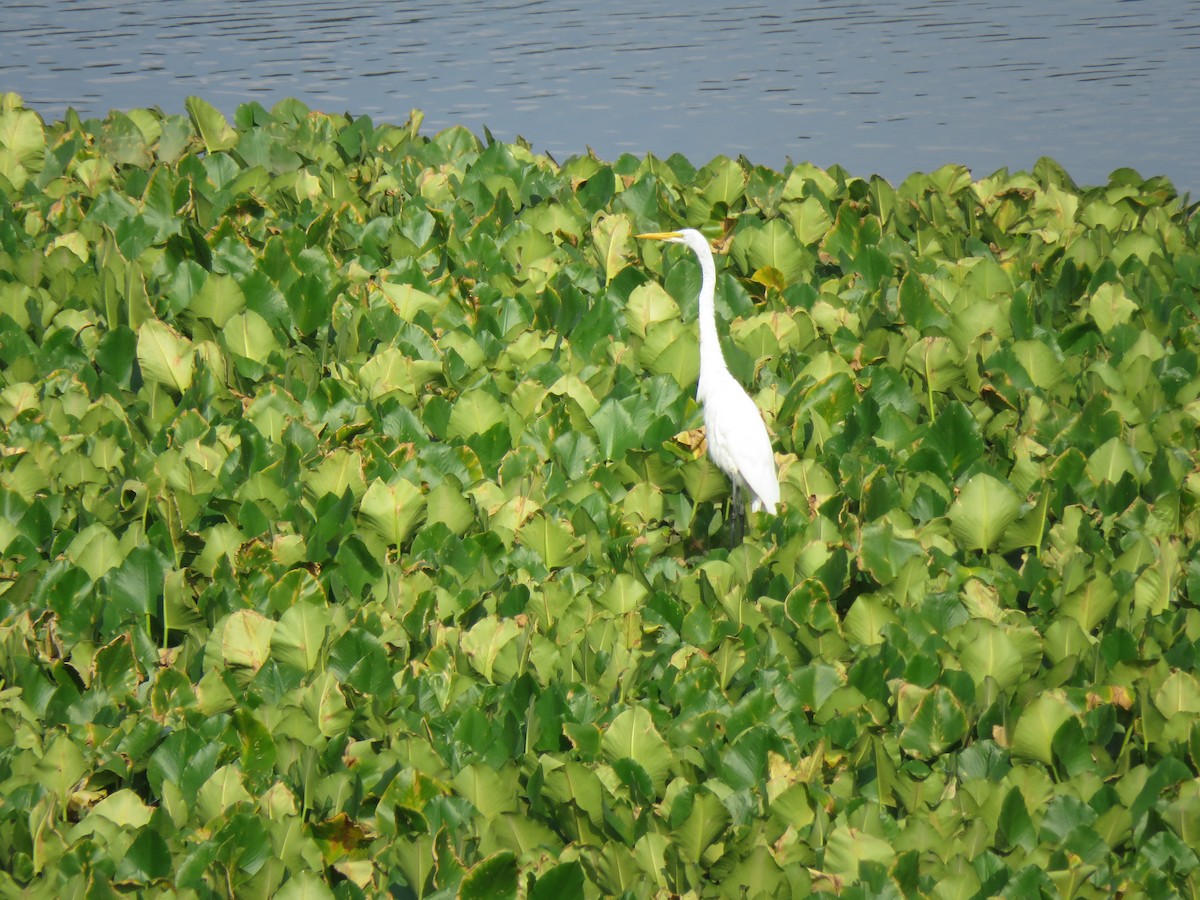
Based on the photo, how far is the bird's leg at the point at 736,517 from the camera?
420 cm

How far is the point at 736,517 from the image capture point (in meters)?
4.27

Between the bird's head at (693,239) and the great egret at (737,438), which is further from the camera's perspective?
the bird's head at (693,239)

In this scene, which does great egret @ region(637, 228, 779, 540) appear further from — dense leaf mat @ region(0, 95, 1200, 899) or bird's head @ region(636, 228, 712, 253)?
bird's head @ region(636, 228, 712, 253)

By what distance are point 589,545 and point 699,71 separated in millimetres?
8237

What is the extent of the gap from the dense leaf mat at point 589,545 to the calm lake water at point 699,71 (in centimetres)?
331

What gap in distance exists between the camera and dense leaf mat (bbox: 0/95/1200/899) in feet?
9.01

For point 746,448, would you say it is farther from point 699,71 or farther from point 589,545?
point 699,71

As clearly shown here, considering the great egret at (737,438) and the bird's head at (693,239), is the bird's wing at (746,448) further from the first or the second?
the bird's head at (693,239)

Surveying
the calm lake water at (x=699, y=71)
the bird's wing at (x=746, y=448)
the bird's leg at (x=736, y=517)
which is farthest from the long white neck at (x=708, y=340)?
the calm lake water at (x=699, y=71)

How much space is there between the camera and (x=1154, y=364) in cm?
448

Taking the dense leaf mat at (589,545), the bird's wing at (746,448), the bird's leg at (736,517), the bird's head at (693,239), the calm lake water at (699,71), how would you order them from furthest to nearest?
the calm lake water at (699,71) < the bird's head at (693,239) < the bird's leg at (736,517) < the bird's wing at (746,448) < the dense leaf mat at (589,545)

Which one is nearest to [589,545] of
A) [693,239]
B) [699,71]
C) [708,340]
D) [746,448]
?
[746,448]

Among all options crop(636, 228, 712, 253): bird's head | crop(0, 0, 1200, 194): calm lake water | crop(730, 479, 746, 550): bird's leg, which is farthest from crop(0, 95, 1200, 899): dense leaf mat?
crop(0, 0, 1200, 194): calm lake water

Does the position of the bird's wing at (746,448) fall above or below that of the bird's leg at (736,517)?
above
